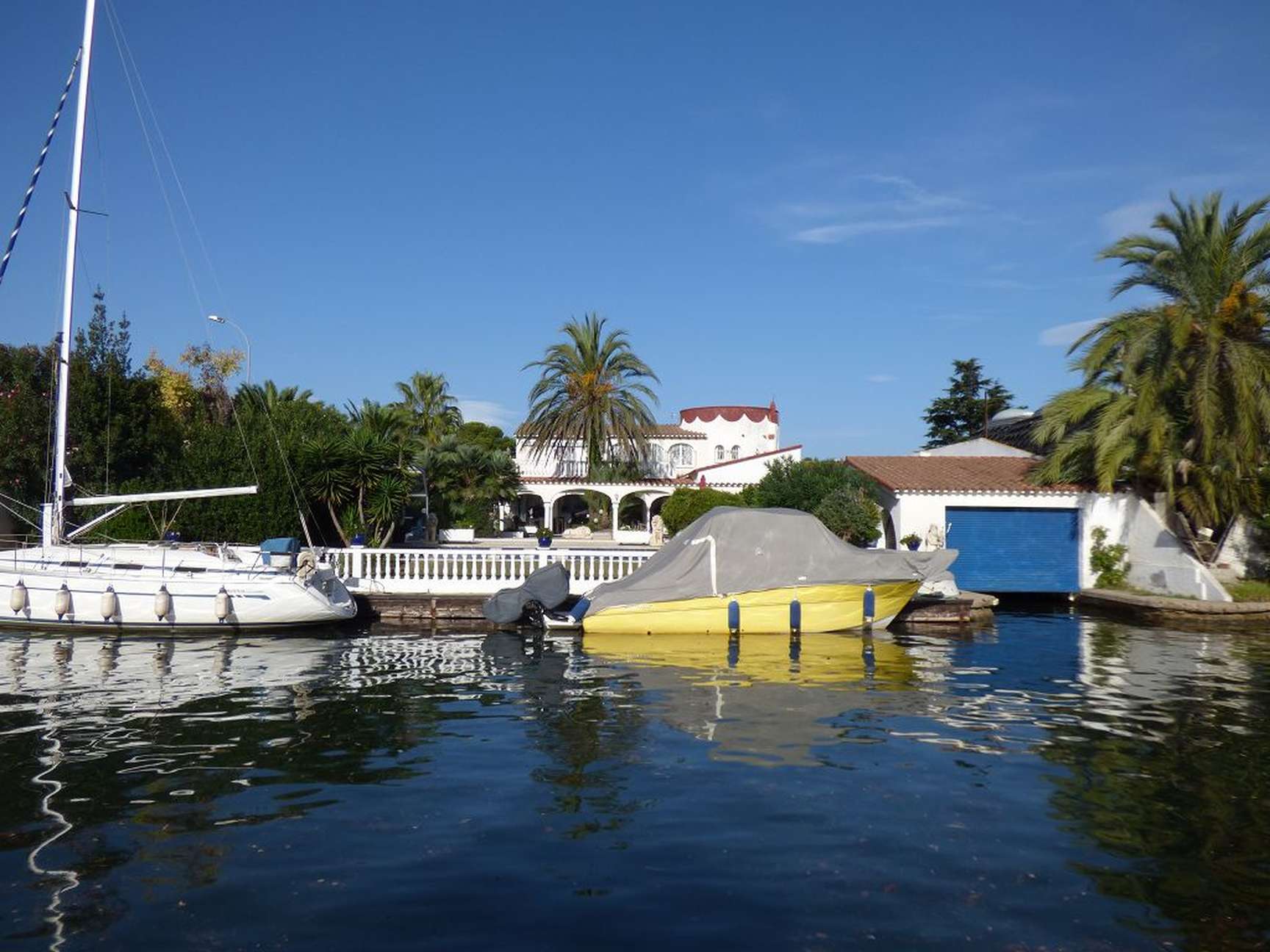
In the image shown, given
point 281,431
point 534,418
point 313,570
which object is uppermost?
point 534,418

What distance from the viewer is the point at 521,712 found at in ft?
38.5

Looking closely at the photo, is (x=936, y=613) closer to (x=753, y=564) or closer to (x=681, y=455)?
(x=753, y=564)

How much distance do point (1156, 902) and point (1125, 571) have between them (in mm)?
22444

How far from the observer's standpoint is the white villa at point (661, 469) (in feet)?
156

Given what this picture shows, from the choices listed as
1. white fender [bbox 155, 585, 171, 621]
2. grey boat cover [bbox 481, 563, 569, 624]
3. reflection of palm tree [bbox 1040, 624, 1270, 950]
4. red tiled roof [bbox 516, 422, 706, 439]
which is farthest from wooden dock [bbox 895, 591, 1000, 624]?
red tiled roof [bbox 516, 422, 706, 439]

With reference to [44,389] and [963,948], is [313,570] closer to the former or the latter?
[44,389]

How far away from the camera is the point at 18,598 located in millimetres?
18094

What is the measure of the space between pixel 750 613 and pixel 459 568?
786 centimetres

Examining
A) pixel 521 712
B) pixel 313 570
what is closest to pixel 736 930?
pixel 521 712

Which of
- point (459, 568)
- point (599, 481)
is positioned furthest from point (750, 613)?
point (599, 481)

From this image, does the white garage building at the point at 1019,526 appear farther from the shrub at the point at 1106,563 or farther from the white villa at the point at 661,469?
the white villa at the point at 661,469

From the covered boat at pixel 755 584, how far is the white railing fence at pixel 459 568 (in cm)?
271

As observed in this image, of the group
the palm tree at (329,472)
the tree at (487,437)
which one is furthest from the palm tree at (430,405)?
the palm tree at (329,472)

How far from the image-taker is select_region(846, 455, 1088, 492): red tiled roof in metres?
26.4
